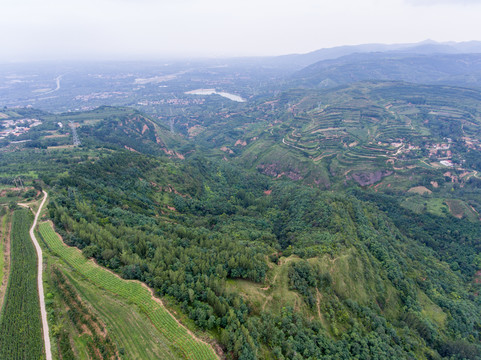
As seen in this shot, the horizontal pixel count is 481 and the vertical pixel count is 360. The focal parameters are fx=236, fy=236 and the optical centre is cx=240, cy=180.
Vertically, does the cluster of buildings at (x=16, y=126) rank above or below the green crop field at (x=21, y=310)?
above

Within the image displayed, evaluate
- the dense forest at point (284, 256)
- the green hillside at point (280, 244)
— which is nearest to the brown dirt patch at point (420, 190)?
the green hillside at point (280, 244)

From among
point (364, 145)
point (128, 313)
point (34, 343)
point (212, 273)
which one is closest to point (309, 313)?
point (212, 273)

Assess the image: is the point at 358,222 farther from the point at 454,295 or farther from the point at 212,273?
the point at 212,273

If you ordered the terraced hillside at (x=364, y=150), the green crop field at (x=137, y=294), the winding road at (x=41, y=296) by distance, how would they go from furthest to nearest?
the terraced hillside at (x=364, y=150), the green crop field at (x=137, y=294), the winding road at (x=41, y=296)

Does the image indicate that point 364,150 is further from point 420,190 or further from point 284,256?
point 284,256

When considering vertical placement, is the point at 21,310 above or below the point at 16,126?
below

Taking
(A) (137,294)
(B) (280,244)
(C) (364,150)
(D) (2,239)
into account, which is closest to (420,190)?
(C) (364,150)

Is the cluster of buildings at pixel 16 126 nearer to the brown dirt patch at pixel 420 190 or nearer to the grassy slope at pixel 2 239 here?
the grassy slope at pixel 2 239
